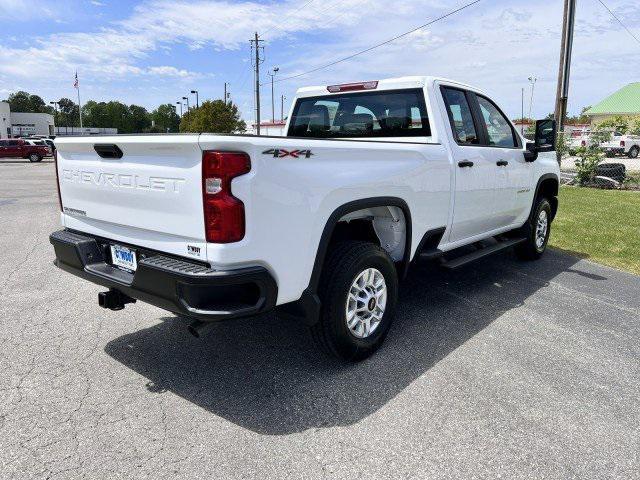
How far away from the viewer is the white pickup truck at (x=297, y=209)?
261 centimetres

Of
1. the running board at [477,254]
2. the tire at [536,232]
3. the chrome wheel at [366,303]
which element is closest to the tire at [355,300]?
the chrome wheel at [366,303]

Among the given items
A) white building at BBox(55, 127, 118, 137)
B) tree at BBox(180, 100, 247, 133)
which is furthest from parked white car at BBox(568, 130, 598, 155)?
tree at BBox(180, 100, 247, 133)

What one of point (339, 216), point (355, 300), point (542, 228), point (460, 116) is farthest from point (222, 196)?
point (542, 228)

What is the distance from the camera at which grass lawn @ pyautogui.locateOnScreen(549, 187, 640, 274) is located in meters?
6.97

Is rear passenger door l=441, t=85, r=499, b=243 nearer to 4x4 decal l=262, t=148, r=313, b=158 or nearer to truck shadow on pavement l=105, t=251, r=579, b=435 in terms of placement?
truck shadow on pavement l=105, t=251, r=579, b=435

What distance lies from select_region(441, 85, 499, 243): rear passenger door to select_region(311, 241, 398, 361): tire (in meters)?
1.18

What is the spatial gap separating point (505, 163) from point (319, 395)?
3201 mm

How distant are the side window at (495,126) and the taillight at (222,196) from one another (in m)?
3.27

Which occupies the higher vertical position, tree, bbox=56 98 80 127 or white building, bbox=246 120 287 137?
tree, bbox=56 98 80 127

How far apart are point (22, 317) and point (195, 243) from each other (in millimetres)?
2563

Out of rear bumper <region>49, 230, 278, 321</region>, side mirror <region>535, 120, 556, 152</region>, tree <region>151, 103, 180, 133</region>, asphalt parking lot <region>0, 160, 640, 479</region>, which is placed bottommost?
asphalt parking lot <region>0, 160, 640, 479</region>

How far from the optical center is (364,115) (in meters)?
4.69

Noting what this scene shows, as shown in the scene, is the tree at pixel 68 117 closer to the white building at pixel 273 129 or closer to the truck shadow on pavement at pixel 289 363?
the white building at pixel 273 129

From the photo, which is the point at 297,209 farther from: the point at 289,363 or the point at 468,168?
the point at 468,168
